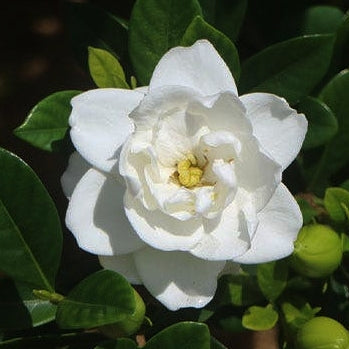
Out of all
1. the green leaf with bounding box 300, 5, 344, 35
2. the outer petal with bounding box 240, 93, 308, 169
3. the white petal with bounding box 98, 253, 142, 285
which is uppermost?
the outer petal with bounding box 240, 93, 308, 169

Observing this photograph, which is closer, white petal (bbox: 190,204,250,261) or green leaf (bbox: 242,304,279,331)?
white petal (bbox: 190,204,250,261)

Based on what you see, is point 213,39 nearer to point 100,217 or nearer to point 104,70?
point 104,70

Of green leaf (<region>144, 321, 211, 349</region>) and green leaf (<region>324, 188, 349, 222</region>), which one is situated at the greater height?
green leaf (<region>324, 188, 349, 222</region>)

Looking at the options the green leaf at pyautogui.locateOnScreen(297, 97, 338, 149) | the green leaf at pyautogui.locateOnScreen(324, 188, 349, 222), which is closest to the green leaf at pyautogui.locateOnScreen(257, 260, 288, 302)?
the green leaf at pyautogui.locateOnScreen(324, 188, 349, 222)

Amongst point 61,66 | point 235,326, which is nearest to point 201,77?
point 235,326

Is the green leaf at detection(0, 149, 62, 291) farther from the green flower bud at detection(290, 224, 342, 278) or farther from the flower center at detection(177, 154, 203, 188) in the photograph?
the green flower bud at detection(290, 224, 342, 278)

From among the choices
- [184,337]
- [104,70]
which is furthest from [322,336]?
[104,70]

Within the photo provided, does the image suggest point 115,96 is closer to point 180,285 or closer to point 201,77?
point 201,77
